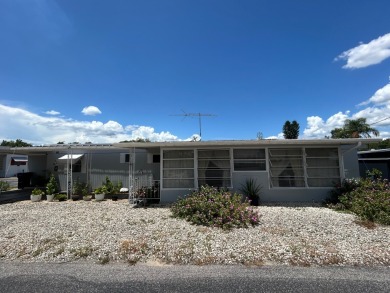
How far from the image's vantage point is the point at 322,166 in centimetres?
950

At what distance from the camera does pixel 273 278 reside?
11.7ft

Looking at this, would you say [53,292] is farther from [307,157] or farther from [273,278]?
[307,157]

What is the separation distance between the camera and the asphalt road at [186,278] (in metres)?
3.30

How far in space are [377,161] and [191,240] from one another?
1360 centimetres

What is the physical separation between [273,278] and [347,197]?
629cm

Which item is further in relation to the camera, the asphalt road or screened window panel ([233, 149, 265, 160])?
screened window panel ([233, 149, 265, 160])

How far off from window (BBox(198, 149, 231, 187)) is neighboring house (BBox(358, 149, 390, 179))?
7694mm

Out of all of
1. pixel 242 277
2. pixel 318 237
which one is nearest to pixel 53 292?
pixel 242 277

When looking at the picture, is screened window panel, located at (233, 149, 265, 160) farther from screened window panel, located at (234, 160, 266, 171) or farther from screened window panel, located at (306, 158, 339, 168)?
screened window panel, located at (306, 158, 339, 168)

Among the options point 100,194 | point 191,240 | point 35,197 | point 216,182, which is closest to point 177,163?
point 216,182

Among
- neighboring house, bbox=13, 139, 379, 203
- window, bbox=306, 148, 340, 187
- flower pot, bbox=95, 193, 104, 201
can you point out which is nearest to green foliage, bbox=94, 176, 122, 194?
flower pot, bbox=95, 193, 104, 201

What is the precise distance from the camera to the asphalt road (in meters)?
3.30

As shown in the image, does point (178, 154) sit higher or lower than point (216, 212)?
higher

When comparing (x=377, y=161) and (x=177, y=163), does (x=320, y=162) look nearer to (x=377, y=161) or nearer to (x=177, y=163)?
(x=177, y=163)
